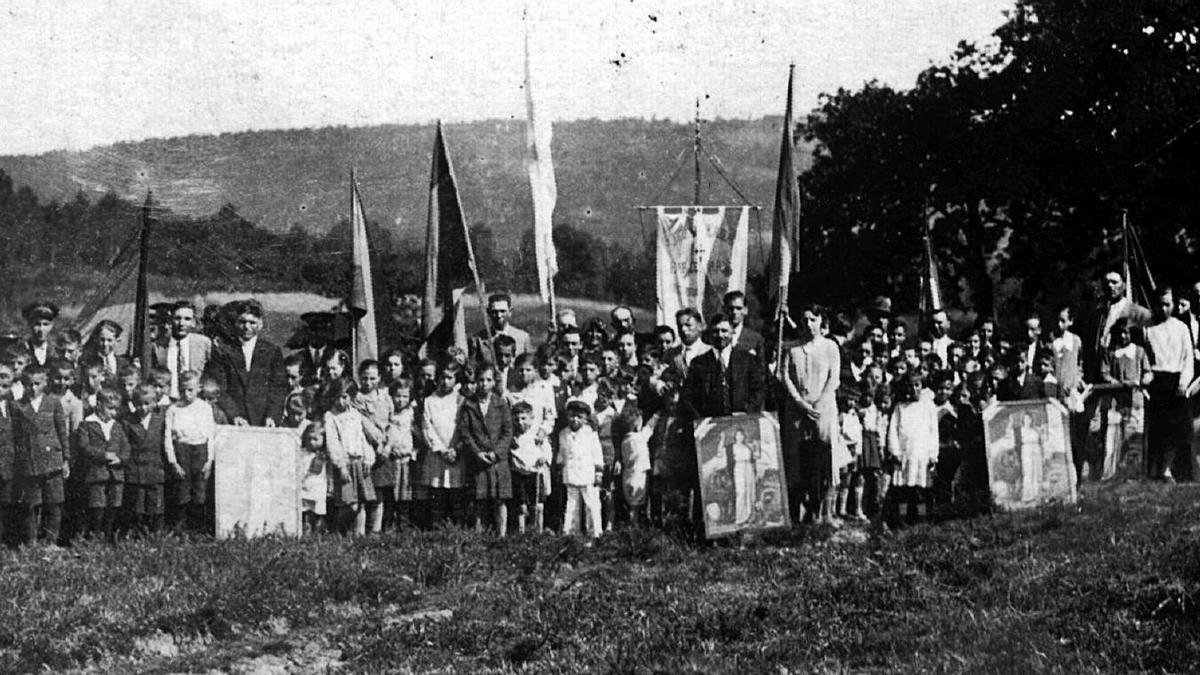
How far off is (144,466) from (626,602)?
4.09m

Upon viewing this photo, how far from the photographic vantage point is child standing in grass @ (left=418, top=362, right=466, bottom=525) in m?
10.7

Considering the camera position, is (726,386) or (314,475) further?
(726,386)

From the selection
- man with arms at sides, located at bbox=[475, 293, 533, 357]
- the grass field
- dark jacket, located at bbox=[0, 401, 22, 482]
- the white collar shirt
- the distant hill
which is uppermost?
the distant hill

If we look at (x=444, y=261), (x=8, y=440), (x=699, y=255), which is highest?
(x=699, y=255)

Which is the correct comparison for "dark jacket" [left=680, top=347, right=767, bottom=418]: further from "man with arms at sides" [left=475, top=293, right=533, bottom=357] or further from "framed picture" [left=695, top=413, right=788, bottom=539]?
"man with arms at sides" [left=475, top=293, right=533, bottom=357]

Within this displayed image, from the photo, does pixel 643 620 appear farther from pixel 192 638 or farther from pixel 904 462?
pixel 904 462

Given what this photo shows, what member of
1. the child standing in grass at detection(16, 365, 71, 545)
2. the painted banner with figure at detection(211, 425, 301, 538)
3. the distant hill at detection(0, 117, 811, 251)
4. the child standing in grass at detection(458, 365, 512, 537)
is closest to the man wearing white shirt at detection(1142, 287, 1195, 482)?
the distant hill at detection(0, 117, 811, 251)

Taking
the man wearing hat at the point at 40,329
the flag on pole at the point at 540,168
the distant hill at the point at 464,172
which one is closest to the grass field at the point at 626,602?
the man wearing hat at the point at 40,329

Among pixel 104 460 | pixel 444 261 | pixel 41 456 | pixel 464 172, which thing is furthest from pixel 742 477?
pixel 464 172

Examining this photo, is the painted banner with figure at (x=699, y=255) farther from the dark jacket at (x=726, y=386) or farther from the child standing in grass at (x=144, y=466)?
the child standing in grass at (x=144, y=466)

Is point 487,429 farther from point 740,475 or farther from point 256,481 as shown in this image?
point 740,475

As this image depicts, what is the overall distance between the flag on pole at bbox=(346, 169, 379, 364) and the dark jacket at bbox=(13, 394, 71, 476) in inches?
111

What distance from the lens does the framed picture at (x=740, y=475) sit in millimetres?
10312

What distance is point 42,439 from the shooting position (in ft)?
32.3
